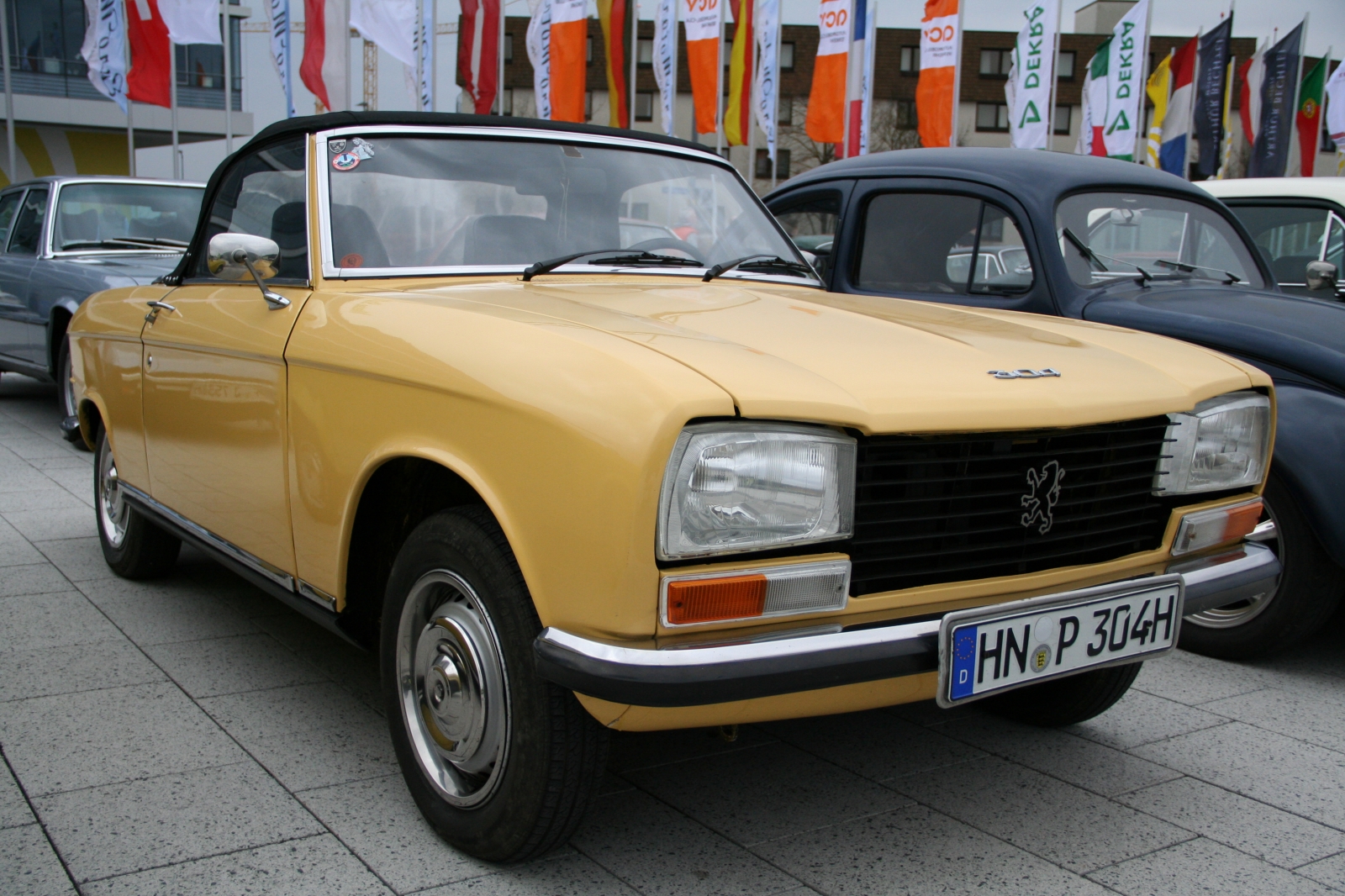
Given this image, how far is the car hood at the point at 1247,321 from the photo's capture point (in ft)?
11.9

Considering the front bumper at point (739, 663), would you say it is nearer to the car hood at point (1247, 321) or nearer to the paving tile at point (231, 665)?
the paving tile at point (231, 665)

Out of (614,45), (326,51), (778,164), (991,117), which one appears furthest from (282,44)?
(991,117)

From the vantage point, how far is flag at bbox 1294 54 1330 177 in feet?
67.9

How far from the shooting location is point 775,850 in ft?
7.74

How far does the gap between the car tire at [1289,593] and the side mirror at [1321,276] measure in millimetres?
1559

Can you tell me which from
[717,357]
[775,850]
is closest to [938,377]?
[717,357]

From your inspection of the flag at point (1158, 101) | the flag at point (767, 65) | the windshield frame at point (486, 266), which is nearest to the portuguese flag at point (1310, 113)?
the flag at point (1158, 101)

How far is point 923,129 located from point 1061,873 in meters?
17.9

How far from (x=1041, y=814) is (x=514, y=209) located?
206 centimetres

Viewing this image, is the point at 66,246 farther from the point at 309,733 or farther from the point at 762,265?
the point at 762,265

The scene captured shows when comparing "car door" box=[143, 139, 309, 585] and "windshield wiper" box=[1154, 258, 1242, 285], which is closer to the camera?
"car door" box=[143, 139, 309, 585]

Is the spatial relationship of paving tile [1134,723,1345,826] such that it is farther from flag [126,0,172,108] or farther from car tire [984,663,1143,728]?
flag [126,0,172,108]

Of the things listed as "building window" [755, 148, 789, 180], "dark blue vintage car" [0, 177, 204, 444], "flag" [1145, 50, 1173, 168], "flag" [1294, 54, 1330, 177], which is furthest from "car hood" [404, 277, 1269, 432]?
"building window" [755, 148, 789, 180]

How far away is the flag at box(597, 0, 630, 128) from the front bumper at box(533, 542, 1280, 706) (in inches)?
740
